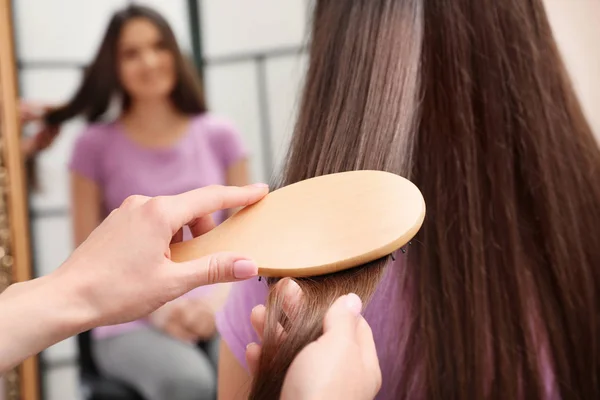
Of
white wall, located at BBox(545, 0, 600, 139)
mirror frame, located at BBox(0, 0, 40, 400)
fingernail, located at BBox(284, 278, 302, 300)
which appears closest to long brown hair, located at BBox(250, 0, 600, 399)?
fingernail, located at BBox(284, 278, 302, 300)

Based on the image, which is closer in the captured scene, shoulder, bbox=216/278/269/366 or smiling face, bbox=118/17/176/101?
shoulder, bbox=216/278/269/366

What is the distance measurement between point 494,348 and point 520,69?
0.28 metres

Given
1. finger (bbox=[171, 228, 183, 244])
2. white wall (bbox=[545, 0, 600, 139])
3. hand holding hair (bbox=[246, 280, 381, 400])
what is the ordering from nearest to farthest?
hand holding hair (bbox=[246, 280, 381, 400]) → finger (bbox=[171, 228, 183, 244]) → white wall (bbox=[545, 0, 600, 139])

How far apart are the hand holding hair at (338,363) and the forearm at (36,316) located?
18 cm

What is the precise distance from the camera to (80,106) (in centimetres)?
88

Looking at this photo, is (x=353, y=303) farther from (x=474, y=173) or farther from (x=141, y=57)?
(x=141, y=57)

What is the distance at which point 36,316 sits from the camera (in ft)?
1.26

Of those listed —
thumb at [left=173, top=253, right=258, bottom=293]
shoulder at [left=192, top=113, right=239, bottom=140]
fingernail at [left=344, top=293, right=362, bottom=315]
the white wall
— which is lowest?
fingernail at [left=344, top=293, right=362, bottom=315]

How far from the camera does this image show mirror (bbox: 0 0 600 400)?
0.87 metres

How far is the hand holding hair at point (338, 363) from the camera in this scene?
12.2 inches

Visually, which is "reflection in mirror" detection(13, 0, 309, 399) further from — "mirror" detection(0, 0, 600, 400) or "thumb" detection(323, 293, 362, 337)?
"thumb" detection(323, 293, 362, 337)

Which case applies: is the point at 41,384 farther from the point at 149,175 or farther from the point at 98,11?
the point at 98,11

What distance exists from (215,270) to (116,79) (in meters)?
0.62

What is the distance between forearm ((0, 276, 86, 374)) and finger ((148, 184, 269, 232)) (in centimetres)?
9
